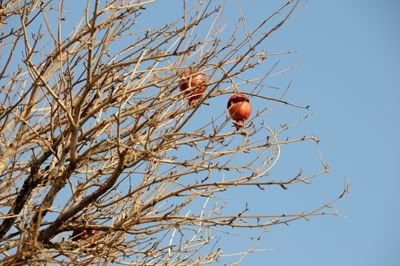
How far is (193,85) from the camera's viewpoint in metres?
3.24

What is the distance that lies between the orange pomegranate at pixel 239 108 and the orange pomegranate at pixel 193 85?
8.1 inches

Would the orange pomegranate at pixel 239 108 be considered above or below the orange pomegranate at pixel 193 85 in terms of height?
below

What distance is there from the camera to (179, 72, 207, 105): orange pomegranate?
126 inches

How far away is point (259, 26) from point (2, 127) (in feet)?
6.74

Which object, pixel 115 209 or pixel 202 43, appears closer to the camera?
pixel 202 43

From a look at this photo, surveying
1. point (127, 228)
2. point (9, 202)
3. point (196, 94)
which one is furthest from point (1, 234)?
point (196, 94)

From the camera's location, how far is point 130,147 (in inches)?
109

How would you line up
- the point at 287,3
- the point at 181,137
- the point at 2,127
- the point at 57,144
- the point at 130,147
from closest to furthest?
the point at 130,147 < the point at 287,3 < the point at 181,137 < the point at 57,144 < the point at 2,127

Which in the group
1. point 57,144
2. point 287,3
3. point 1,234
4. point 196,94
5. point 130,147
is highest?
point 287,3

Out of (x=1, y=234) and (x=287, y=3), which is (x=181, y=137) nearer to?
(x=287, y=3)

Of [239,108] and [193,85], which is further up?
[193,85]

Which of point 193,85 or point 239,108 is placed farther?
point 193,85

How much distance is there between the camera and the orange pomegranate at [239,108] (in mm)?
3041

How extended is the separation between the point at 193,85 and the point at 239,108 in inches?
14.3
